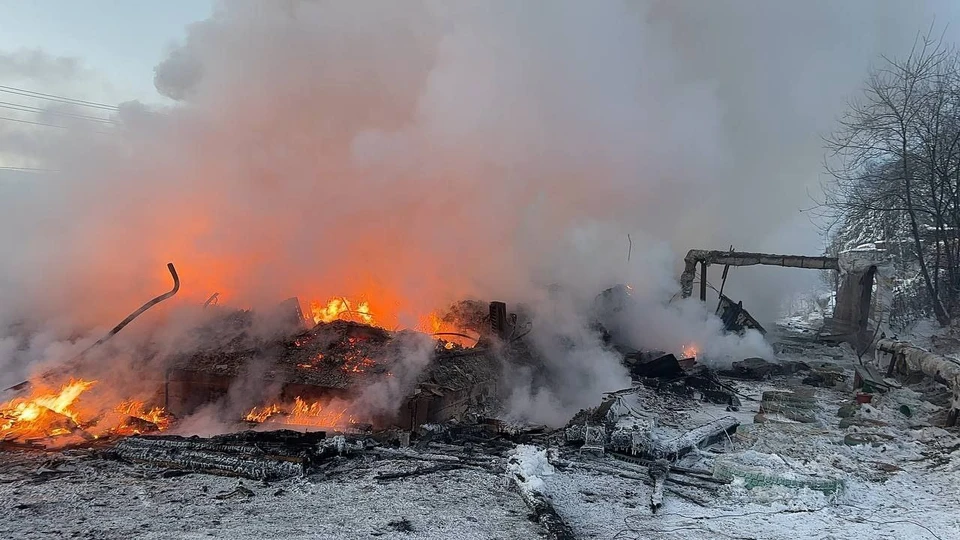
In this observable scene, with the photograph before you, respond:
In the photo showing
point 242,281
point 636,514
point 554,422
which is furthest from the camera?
point 242,281

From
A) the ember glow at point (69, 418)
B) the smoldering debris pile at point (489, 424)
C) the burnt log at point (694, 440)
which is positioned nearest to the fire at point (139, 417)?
the ember glow at point (69, 418)

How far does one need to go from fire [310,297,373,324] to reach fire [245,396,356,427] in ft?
9.49

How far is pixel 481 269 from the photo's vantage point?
45.5 ft

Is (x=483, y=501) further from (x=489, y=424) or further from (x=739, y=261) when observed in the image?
(x=739, y=261)

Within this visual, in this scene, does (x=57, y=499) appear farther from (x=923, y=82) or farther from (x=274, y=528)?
(x=923, y=82)

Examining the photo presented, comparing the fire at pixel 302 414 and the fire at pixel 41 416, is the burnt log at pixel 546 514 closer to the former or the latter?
the fire at pixel 302 414

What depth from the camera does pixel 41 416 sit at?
7621 mm

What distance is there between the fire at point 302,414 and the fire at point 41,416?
232 centimetres

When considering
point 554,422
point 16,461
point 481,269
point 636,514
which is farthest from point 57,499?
point 481,269

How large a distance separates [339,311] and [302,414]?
3.39 metres

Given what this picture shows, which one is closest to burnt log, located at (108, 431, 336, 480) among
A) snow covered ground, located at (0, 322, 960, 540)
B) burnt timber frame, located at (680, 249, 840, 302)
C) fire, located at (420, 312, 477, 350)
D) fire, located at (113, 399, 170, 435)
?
snow covered ground, located at (0, 322, 960, 540)

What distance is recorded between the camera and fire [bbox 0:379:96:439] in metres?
7.29

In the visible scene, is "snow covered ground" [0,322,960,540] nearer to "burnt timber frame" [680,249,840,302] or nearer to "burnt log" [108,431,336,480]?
"burnt log" [108,431,336,480]

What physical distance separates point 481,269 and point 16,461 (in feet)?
31.0
